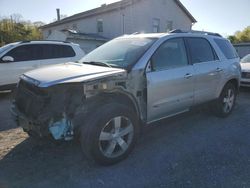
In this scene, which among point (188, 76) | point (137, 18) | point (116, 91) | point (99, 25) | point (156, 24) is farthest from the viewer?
point (156, 24)

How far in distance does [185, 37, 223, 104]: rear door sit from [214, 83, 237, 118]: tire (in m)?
0.36

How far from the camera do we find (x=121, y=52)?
4277 millimetres

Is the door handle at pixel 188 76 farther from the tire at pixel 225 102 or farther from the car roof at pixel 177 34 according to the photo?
the tire at pixel 225 102

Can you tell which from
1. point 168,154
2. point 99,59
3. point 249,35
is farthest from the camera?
point 249,35

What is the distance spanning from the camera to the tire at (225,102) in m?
5.64

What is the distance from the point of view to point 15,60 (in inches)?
314

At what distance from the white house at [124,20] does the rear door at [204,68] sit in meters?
15.3

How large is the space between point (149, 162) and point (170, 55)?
→ 5.93 feet

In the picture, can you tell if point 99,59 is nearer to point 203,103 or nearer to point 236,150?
point 203,103

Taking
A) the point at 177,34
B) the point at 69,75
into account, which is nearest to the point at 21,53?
the point at 69,75

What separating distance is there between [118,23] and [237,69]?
671 inches

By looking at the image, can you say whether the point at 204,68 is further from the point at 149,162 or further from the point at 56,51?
the point at 56,51

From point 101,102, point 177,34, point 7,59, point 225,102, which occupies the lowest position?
point 225,102

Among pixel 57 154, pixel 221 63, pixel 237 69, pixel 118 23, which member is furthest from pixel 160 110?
pixel 118 23
